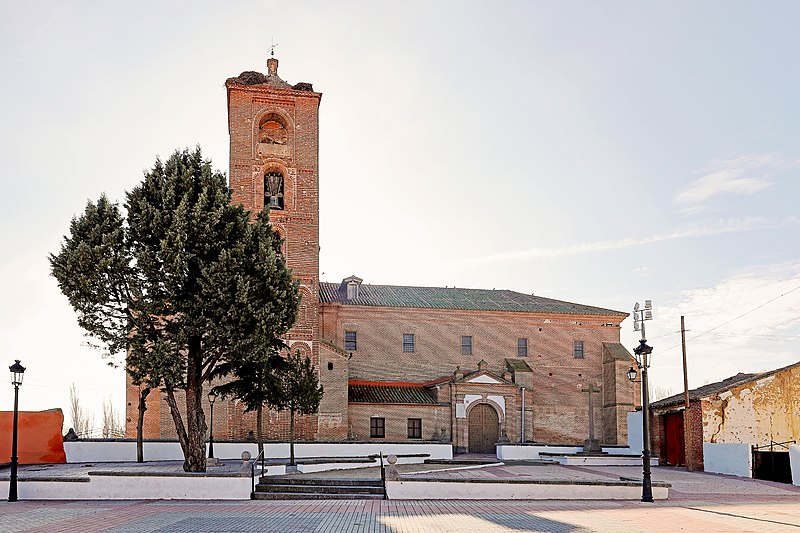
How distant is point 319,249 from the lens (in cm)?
3791

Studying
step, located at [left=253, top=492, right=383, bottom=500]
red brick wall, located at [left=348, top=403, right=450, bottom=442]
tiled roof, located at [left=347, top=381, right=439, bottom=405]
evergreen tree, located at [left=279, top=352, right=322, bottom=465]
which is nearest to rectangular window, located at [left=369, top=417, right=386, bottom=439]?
red brick wall, located at [left=348, top=403, right=450, bottom=442]

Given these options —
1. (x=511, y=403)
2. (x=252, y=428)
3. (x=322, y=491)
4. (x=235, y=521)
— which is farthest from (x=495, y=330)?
(x=235, y=521)

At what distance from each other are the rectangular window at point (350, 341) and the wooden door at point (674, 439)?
17565 mm

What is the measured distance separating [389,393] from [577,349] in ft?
43.8

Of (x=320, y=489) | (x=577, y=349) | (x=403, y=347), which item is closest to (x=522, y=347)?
(x=577, y=349)

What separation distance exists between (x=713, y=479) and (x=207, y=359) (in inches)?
697

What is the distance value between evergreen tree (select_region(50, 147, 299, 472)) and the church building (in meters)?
12.5

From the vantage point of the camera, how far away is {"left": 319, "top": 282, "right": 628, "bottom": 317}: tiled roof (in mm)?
45031

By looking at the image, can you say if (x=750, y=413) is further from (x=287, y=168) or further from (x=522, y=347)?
(x=287, y=168)

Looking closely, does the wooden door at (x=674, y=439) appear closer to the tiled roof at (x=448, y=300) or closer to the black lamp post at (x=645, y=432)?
the tiled roof at (x=448, y=300)

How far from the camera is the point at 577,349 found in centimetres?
4666

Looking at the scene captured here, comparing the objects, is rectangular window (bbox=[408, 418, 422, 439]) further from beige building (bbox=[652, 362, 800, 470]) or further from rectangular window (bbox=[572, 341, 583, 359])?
beige building (bbox=[652, 362, 800, 470])

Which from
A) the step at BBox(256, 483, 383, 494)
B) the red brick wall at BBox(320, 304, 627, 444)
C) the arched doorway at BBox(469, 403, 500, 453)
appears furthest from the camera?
the red brick wall at BBox(320, 304, 627, 444)

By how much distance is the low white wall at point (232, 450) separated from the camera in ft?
93.3
